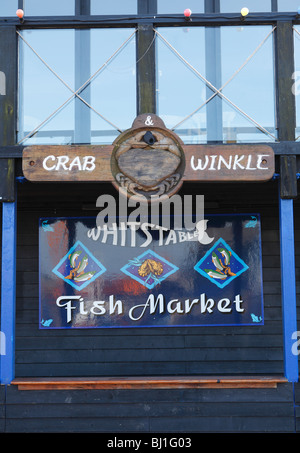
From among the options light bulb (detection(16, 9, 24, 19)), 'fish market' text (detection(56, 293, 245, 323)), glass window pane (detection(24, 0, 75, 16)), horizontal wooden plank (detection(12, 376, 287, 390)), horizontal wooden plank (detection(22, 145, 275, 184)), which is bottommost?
horizontal wooden plank (detection(12, 376, 287, 390))

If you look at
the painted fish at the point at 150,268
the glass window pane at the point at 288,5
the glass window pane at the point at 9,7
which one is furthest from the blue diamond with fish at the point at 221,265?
the glass window pane at the point at 9,7

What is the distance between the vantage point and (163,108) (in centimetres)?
750

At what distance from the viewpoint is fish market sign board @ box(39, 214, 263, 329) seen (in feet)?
28.1

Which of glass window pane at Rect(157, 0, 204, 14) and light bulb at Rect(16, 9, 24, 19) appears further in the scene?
glass window pane at Rect(157, 0, 204, 14)

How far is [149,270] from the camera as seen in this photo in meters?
8.65

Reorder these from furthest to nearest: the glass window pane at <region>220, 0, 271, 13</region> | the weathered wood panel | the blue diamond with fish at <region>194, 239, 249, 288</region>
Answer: the blue diamond with fish at <region>194, 239, 249, 288</region> < the weathered wood panel < the glass window pane at <region>220, 0, 271, 13</region>

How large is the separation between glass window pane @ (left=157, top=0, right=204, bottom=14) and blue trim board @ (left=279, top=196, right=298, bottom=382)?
278 centimetres

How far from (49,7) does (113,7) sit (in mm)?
835

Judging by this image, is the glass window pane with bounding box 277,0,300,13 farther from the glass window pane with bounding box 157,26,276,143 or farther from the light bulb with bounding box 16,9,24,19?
the light bulb with bounding box 16,9,24,19

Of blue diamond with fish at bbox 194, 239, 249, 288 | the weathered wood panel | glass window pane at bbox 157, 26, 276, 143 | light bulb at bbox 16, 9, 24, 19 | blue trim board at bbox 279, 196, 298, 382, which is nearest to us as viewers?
blue trim board at bbox 279, 196, 298, 382

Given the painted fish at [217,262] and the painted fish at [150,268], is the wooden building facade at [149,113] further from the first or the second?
the painted fish at [150,268]

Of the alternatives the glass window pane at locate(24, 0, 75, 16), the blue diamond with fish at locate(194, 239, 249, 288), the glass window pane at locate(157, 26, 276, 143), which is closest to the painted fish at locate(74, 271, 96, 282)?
the blue diamond with fish at locate(194, 239, 249, 288)

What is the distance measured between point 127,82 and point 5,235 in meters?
2.46
